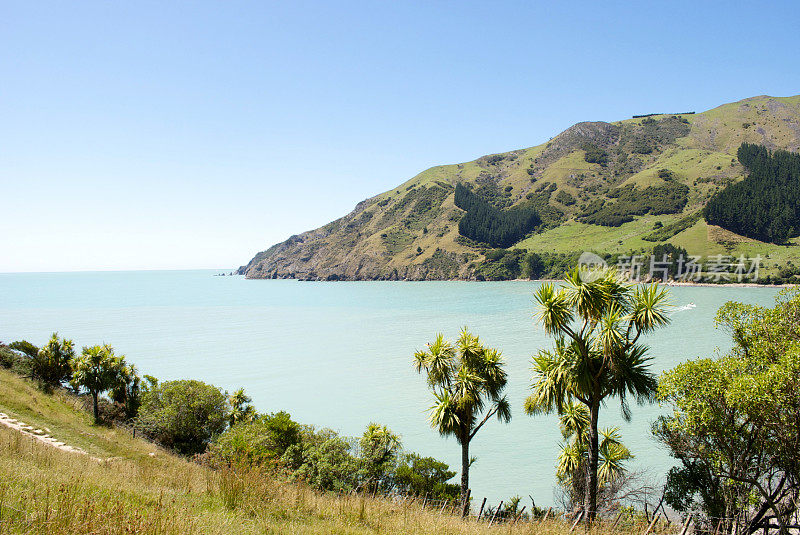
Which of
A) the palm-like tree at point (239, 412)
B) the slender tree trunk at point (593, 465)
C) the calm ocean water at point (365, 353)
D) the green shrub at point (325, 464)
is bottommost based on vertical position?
the calm ocean water at point (365, 353)

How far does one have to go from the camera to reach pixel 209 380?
47.8m

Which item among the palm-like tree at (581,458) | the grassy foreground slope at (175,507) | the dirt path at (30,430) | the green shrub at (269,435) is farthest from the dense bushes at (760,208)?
the dirt path at (30,430)

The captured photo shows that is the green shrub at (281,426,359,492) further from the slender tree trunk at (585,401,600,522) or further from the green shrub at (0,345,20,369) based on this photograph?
the green shrub at (0,345,20,369)

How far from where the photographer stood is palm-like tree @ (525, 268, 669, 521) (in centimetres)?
1335

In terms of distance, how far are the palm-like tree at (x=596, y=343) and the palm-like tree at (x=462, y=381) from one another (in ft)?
9.55

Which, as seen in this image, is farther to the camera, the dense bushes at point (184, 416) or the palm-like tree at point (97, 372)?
the palm-like tree at point (97, 372)

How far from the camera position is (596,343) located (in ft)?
46.4

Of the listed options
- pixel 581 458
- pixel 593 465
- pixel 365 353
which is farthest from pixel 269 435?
pixel 365 353

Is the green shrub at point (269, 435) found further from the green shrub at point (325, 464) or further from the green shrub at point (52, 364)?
the green shrub at point (52, 364)

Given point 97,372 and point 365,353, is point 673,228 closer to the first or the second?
point 365,353

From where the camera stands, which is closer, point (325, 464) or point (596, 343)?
point (596, 343)

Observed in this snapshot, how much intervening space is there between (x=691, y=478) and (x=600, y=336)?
21.2 ft

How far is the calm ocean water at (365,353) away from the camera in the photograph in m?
29.2

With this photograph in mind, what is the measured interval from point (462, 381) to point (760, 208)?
184 metres
